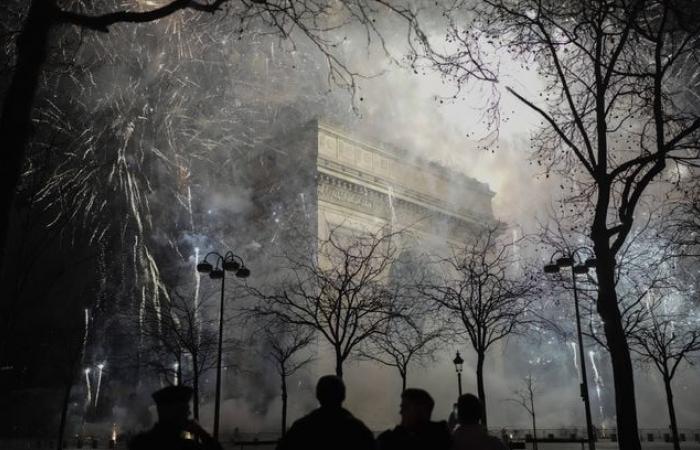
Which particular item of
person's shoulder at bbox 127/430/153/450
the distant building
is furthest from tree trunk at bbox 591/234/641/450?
the distant building

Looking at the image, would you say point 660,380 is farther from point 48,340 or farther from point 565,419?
point 48,340

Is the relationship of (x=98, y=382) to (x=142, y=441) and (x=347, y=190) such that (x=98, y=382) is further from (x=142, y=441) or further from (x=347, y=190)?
(x=142, y=441)

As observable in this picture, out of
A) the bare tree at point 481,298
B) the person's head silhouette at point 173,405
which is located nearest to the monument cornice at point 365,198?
the bare tree at point 481,298

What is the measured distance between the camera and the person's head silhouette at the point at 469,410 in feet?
15.3

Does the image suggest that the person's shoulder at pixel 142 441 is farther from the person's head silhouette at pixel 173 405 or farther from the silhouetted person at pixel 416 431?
the silhouetted person at pixel 416 431

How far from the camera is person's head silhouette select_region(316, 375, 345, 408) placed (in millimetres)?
3609

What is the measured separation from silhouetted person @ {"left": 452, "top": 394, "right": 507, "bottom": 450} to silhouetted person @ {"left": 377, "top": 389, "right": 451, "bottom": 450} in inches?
9.9

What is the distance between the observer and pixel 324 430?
3525 mm

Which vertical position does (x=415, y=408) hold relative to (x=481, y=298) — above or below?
below

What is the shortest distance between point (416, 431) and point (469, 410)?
0.65 m

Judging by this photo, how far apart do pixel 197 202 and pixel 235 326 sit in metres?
8.70

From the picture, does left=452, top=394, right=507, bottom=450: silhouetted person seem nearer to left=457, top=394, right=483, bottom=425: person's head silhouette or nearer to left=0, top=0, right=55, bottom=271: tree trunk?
left=457, top=394, right=483, bottom=425: person's head silhouette

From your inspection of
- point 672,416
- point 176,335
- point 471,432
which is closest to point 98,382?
point 176,335

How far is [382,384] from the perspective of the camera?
29984 millimetres
